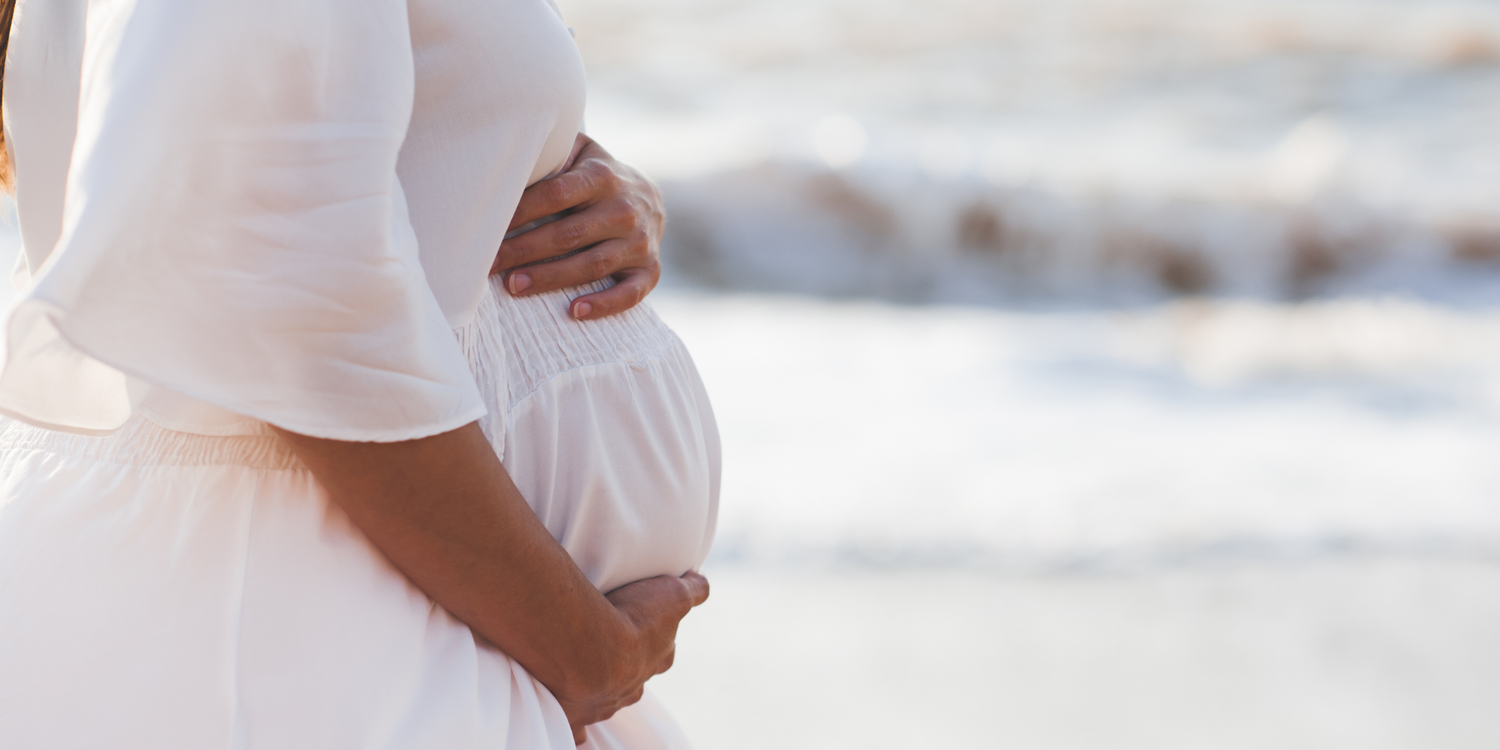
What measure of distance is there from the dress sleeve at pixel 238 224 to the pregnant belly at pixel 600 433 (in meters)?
0.18

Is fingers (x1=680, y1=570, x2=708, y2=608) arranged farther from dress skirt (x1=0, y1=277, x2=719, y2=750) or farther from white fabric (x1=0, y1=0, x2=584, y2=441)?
white fabric (x1=0, y1=0, x2=584, y2=441)

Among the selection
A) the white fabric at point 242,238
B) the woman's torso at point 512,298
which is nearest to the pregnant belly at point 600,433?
A: the woman's torso at point 512,298

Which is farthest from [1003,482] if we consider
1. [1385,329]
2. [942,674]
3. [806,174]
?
[806,174]

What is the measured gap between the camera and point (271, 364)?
0.56m

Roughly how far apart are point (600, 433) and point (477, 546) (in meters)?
0.17

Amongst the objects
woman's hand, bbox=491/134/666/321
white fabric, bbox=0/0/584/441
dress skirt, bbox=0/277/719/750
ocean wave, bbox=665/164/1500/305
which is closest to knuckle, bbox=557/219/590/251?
woman's hand, bbox=491/134/666/321

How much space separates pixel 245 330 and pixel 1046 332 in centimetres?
469

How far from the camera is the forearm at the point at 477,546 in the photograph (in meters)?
0.63

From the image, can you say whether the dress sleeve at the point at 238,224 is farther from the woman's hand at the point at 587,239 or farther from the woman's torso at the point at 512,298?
the woman's hand at the point at 587,239

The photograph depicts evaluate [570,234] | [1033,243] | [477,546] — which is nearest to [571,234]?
[570,234]

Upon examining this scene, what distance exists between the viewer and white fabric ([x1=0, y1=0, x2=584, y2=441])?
1.73 ft

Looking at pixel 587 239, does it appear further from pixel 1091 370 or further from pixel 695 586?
pixel 1091 370

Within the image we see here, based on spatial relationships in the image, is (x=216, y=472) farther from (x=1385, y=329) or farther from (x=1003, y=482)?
(x=1385, y=329)

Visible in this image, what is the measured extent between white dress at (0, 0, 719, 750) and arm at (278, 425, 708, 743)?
2cm
